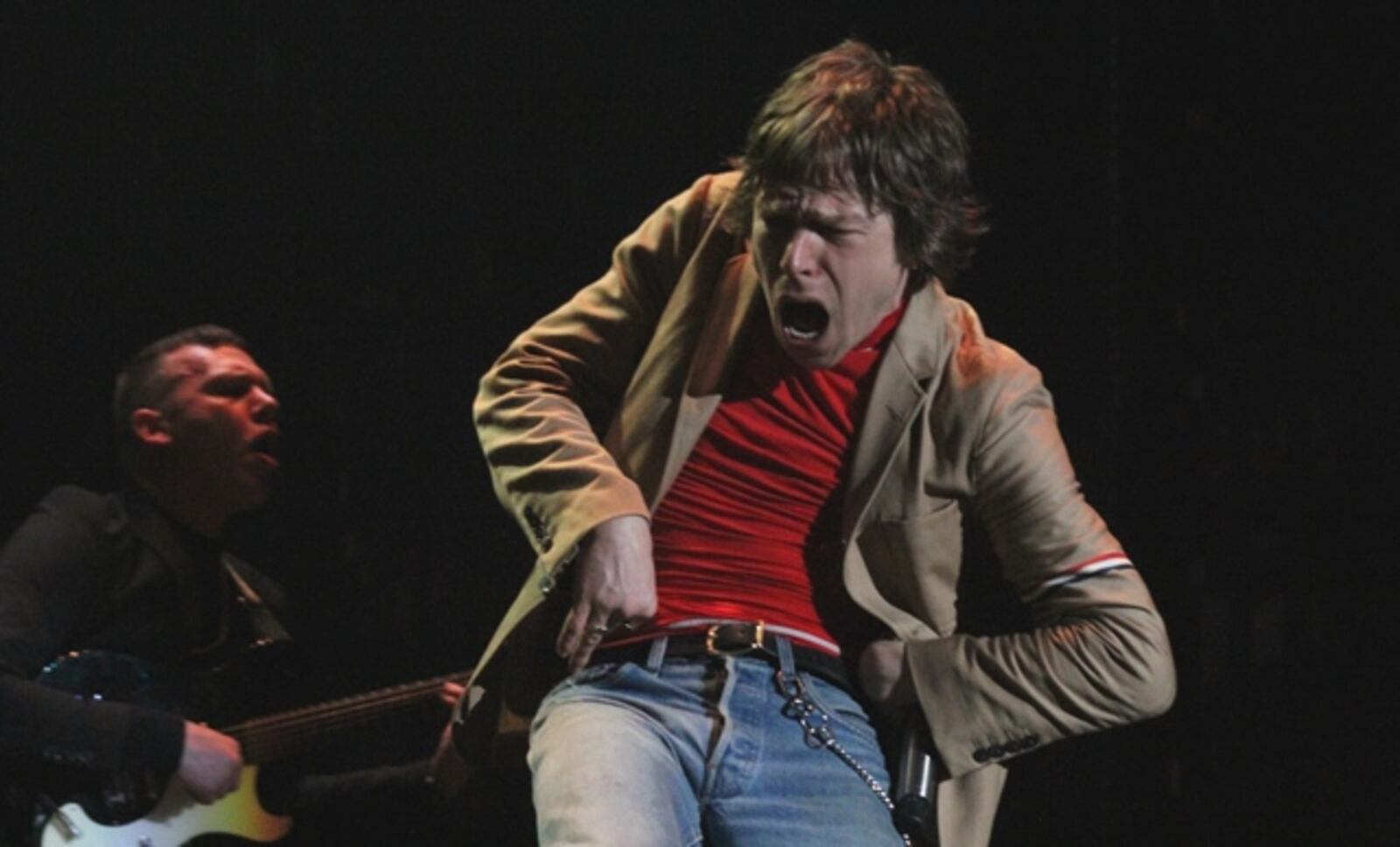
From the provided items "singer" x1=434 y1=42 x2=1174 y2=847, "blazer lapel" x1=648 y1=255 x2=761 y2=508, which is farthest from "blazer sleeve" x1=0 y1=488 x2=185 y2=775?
"blazer lapel" x1=648 y1=255 x2=761 y2=508

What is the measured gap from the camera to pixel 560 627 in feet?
8.10

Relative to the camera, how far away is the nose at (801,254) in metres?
2.36

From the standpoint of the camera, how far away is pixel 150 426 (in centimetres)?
380

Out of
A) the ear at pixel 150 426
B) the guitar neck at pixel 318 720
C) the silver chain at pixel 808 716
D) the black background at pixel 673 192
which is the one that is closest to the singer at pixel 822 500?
the silver chain at pixel 808 716

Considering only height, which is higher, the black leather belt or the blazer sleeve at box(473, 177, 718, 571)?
the blazer sleeve at box(473, 177, 718, 571)

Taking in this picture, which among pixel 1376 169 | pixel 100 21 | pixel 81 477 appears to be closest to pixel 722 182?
pixel 1376 169

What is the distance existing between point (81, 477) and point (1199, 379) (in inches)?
84.7

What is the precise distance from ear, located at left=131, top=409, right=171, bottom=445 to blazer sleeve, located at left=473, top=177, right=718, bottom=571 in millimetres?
1467

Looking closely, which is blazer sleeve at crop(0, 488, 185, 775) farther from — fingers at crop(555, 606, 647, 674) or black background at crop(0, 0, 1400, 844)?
fingers at crop(555, 606, 647, 674)

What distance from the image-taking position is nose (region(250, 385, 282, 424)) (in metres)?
3.80

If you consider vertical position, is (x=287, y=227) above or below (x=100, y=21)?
below

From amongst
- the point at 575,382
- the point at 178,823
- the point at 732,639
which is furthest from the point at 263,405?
the point at 732,639

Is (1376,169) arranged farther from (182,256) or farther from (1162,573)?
(182,256)

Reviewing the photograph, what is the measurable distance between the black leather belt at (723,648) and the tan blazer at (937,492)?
0.10 metres
